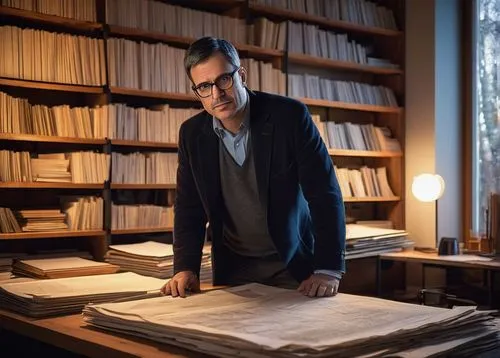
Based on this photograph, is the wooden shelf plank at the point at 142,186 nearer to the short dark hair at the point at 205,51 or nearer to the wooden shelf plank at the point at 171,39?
the wooden shelf plank at the point at 171,39

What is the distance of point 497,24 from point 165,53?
8.54ft

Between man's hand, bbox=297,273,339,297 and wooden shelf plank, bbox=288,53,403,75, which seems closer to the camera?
man's hand, bbox=297,273,339,297

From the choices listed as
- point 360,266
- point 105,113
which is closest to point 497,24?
point 360,266

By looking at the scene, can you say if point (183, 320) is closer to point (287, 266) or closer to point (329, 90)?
point (287, 266)

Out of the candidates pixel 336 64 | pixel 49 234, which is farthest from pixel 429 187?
pixel 49 234

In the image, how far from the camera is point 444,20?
5.12 m

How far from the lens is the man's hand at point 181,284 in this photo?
6.31ft

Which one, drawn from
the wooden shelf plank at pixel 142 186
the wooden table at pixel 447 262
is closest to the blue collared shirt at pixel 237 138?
the wooden shelf plank at pixel 142 186

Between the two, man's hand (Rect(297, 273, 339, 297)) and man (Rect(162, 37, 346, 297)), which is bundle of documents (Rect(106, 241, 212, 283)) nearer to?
man (Rect(162, 37, 346, 297))

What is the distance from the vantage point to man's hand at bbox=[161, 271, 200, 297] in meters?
1.92

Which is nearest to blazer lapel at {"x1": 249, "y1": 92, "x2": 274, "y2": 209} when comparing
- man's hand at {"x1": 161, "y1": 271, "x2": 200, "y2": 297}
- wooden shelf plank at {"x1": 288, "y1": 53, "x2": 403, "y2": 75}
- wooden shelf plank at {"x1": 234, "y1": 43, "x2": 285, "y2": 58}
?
man's hand at {"x1": 161, "y1": 271, "x2": 200, "y2": 297}

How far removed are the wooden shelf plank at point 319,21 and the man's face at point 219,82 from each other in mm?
2552

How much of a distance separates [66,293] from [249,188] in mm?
643

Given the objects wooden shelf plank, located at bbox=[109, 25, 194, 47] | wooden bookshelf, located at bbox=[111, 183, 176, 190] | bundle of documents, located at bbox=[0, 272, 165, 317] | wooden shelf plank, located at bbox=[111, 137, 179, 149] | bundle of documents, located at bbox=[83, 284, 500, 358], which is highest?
wooden shelf plank, located at bbox=[109, 25, 194, 47]
